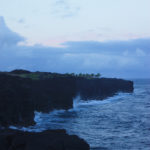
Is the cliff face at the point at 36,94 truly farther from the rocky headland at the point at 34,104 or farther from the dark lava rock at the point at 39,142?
the dark lava rock at the point at 39,142

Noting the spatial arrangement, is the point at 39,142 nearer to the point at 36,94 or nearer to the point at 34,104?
the point at 34,104

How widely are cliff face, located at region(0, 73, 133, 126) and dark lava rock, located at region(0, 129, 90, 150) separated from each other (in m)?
18.1

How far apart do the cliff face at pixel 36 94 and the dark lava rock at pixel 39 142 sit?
713 inches

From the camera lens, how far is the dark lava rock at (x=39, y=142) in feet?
66.7

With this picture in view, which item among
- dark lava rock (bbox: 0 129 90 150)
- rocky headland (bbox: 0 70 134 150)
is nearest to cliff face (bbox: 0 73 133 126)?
rocky headland (bbox: 0 70 134 150)

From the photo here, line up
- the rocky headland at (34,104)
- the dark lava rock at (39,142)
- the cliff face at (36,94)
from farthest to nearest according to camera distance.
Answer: the cliff face at (36,94)
the rocky headland at (34,104)
the dark lava rock at (39,142)

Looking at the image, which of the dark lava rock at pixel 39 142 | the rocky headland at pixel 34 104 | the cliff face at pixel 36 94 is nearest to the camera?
the dark lava rock at pixel 39 142

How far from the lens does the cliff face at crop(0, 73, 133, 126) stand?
4147 centimetres

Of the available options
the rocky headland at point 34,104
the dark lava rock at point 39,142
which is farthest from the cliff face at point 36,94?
the dark lava rock at point 39,142

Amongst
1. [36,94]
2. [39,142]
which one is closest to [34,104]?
Answer: [36,94]

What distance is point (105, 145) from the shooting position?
30000mm

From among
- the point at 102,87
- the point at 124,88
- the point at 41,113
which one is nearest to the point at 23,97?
the point at 41,113

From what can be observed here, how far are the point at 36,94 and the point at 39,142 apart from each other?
39654 millimetres

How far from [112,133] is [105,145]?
6.27 metres
